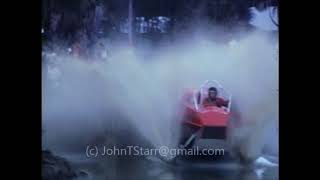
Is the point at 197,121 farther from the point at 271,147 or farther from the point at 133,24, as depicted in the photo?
the point at 133,24

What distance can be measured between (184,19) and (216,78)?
1.09 feet

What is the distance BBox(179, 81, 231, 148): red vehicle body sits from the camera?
96.8 inches

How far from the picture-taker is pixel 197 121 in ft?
8.13

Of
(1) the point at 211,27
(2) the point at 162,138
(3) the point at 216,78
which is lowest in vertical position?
(2) the point at 162,138

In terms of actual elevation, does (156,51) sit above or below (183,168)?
above

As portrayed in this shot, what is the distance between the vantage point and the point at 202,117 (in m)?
2.48

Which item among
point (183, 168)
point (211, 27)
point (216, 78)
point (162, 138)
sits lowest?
point (183, 168)

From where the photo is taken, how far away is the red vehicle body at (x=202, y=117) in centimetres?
246

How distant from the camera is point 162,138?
8.11 ft

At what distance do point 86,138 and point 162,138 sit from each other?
38 centimetres
